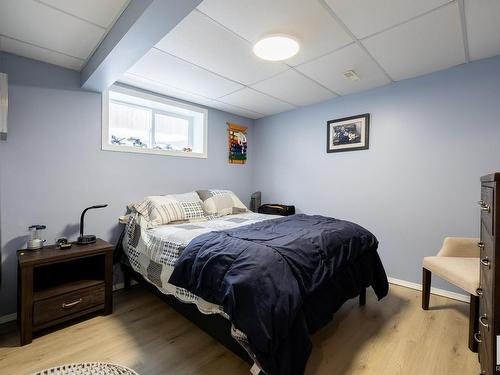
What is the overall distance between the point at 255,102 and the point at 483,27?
2.30m

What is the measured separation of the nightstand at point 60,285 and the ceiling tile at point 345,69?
2.55 metres

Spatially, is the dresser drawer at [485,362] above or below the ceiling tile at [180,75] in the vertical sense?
below

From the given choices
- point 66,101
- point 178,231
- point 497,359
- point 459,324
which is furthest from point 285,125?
point 497,359

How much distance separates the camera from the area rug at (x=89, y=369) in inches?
62.2

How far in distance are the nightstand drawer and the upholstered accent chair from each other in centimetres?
283

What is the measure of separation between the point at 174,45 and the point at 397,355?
2.84 meters

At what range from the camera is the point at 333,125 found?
3.38 m

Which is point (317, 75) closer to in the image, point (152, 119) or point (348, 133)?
point (348, 133)

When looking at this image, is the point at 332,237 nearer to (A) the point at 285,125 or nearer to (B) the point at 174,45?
(B) the point at 174,45

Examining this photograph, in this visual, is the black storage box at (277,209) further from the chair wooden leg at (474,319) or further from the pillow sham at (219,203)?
the chair wooden leg at (474,319)

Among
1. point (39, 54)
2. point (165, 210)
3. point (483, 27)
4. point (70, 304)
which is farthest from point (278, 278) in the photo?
point (39, 54)

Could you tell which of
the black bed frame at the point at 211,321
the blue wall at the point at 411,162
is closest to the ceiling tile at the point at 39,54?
the black bed frame at the point at 211,321

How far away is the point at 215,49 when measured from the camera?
2182 millimetres

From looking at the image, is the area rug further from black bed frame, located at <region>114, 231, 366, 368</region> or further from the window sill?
the window sill
